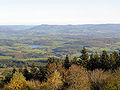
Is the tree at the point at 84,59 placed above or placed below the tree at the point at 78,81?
above

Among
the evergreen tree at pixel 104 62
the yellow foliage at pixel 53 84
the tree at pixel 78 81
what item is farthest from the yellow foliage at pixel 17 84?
the evergreen tree at pixel 104 62

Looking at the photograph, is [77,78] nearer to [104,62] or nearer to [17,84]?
[17,84]

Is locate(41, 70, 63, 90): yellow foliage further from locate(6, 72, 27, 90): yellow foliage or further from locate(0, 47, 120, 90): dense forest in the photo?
locate(6, 72, 27, 90): yellow foliage

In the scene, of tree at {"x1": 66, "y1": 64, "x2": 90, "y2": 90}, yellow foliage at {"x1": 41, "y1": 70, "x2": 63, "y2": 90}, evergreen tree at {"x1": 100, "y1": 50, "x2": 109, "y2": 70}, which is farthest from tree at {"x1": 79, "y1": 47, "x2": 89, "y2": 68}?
yellow foliage at {"x1": 41, "y1": 70, "x2": 63, "y2": 90}

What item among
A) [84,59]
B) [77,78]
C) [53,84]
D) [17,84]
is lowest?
[17,84]

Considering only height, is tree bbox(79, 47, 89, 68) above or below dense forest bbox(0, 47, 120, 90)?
above

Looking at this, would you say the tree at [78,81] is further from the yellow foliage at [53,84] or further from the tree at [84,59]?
the tree at [84,59]

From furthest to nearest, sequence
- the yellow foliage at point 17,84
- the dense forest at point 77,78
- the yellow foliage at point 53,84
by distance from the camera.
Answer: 1. the yellow foliage at point 17,84
2. the yellow foliage at point 53,84
3. the dense forest at point 77,78

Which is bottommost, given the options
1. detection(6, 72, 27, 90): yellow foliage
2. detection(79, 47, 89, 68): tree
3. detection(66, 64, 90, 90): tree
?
detection(6, 72, 27, 90): yellow foliage

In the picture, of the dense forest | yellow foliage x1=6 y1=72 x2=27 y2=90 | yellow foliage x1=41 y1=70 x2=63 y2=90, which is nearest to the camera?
the dense forest

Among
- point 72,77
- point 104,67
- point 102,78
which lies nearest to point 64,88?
point 72,77

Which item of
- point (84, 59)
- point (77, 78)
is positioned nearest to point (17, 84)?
point (77, 78)

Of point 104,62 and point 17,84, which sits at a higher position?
point 104,62
